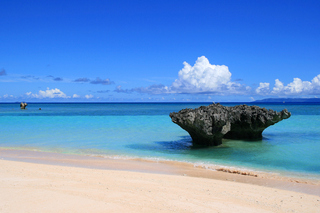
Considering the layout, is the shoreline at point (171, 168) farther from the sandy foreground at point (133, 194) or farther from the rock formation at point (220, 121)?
the rock formation at point (220, 121)

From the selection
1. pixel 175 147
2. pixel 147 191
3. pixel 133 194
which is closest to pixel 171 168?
pixel 147 191

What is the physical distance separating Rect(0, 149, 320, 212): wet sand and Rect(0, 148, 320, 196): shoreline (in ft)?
0.10

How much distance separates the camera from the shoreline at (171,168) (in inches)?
308

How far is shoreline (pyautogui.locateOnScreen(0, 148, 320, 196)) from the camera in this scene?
7829 mm

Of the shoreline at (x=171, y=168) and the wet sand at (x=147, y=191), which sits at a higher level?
the wet sand at (x=147, y=191)

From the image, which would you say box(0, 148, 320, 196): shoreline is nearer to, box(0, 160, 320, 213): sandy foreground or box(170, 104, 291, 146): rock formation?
box(0, 160, 320, 213): sandy foreground

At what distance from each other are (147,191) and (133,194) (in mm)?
426

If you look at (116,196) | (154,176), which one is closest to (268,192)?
(154,176)

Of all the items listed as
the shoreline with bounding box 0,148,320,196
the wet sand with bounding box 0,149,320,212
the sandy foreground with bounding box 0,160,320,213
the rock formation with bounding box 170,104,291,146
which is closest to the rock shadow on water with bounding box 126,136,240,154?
the rock formation with bounding box 170,104,291,146

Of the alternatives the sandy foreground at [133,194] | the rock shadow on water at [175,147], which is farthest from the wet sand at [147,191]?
the rock shadow on water at [175,147]

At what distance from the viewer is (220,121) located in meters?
12.4

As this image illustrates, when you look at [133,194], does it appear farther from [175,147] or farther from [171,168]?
[175,147]

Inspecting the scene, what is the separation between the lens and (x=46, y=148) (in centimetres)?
1363

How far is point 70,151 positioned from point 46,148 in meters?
1.67
